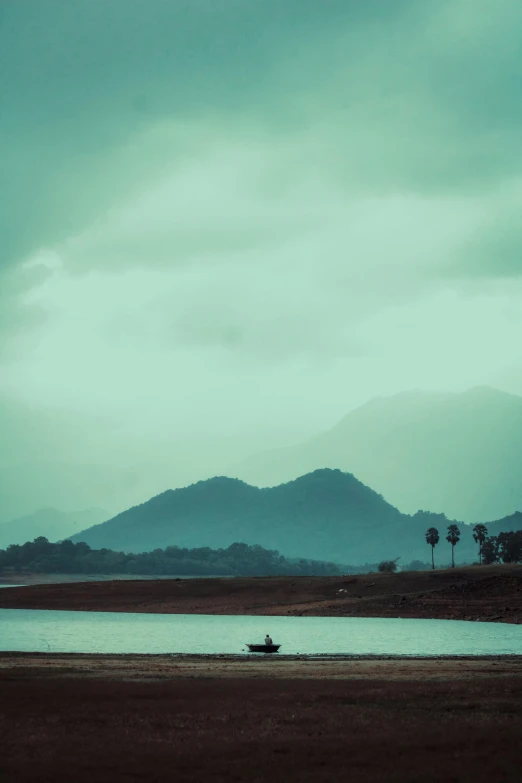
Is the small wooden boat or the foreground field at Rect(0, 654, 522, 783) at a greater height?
the foreground field at Rect(0, 654, 522, 783)

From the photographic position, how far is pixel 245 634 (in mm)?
85750

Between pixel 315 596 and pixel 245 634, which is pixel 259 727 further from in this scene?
pixel 315 596

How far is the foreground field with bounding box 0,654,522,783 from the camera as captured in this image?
22.4m

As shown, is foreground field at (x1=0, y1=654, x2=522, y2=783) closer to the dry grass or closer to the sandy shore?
the dry grass

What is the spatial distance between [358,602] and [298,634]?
34.0 m

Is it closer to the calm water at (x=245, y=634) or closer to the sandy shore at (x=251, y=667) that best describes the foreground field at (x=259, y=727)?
the sandy shore at (x=251, y=667)

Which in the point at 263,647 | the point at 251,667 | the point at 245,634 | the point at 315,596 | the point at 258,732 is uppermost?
the point at 258,732

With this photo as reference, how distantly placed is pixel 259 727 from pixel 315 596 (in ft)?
336

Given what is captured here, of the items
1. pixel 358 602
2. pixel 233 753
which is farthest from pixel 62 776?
pixel 358 602

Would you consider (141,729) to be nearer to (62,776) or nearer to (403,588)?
(62,776)

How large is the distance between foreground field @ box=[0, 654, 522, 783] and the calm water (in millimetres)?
24942

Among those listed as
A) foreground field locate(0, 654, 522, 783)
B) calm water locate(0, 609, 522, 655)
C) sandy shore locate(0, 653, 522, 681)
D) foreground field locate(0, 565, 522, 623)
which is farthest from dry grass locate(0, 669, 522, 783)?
foreground field locate(0, 565, 522, 623)

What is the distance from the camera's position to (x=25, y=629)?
3602 inches

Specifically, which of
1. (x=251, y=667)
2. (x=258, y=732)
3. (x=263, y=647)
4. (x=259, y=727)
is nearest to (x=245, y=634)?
(x=263, y=647)
